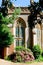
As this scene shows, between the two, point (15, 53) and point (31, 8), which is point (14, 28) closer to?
point (15, 53)

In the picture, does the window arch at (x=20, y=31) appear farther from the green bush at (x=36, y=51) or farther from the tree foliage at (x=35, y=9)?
the tree foliage at (x=35, y=9)

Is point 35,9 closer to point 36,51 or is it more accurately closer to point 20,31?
point 36,51

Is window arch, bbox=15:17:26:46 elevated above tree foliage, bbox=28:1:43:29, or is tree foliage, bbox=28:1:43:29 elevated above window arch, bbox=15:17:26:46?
tree foliage, bbox=28:1:43:29

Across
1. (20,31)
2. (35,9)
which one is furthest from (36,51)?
(35,9)

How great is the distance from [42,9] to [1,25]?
12.6 meters

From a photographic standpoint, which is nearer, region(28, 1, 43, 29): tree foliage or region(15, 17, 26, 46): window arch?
region(28, 1, 43, 29): tree foliage

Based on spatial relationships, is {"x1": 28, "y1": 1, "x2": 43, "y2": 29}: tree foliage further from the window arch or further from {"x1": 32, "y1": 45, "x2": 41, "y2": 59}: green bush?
the window arch

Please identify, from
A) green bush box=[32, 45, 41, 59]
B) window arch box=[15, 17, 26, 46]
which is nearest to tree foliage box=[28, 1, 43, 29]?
green bush box=[32, 45, 41, 59]

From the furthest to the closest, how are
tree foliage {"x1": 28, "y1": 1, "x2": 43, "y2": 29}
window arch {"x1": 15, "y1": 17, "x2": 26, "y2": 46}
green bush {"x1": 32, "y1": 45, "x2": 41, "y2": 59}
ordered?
1. window arch {"x1": 15, "y1": 17, "x2": 26, "y2": 46}
2. green bush {"x1": 32, "y1": 45, "x2": 41, "y2": 59}
3. tree foliage {"x1": 28, "y1": 1, "x2": 43, "y2": 29}

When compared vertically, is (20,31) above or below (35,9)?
below

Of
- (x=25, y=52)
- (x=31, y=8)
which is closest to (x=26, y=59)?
(x=25, y=52)

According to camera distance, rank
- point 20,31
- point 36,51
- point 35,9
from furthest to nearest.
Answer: point 20,31 < point 36,51 < point 35,9

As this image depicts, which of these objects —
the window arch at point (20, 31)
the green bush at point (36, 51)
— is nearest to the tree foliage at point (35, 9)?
the green bush at point (36, 51)

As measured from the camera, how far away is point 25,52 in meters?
36.5
